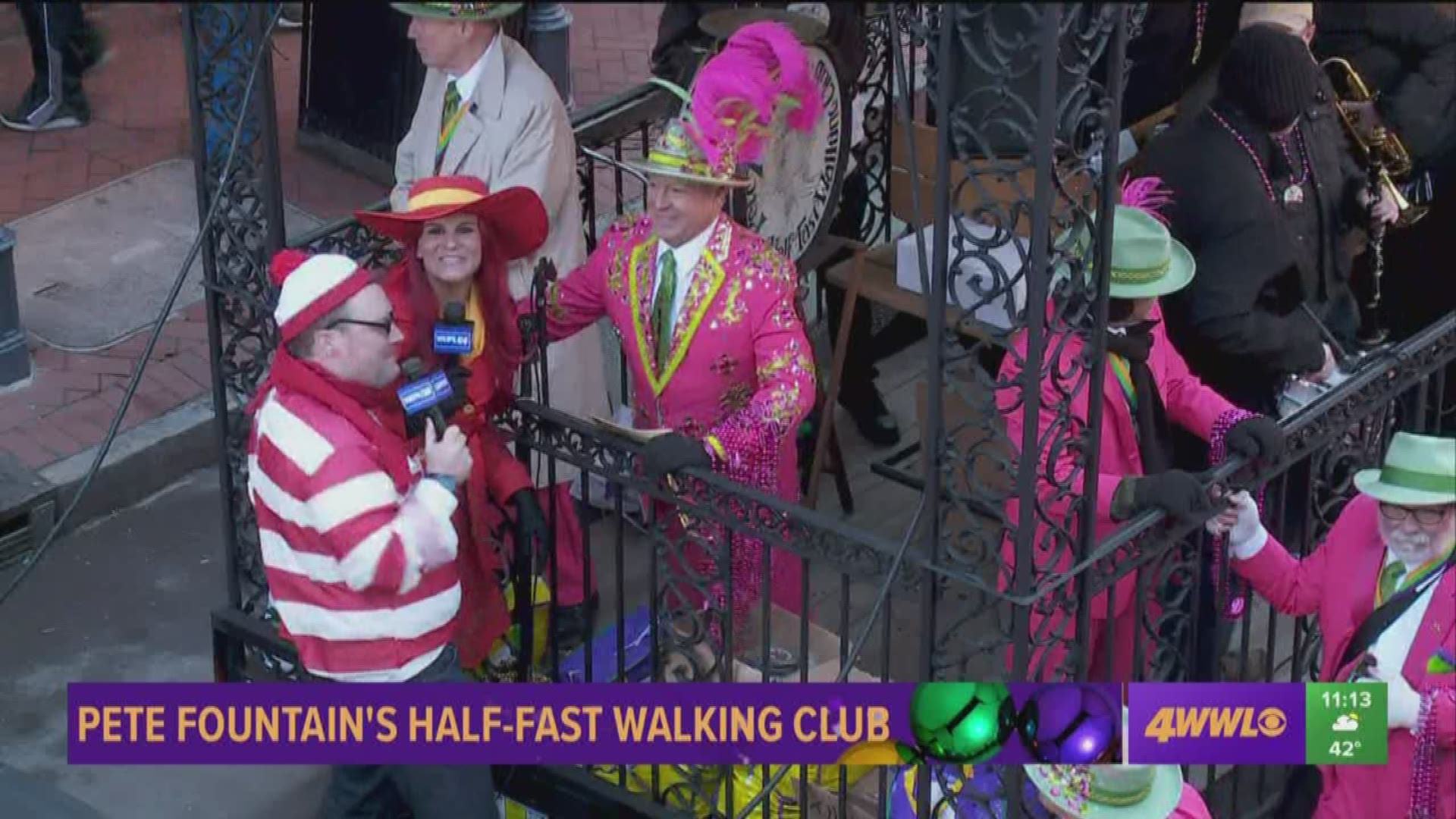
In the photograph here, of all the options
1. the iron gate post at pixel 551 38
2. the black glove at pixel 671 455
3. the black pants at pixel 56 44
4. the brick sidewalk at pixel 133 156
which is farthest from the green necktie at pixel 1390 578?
the black pants at pixel 56 44

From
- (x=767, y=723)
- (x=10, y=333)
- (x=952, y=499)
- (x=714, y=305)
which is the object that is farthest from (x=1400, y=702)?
(x=10, y=333)

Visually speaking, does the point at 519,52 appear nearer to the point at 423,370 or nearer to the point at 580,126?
the point at 580,126

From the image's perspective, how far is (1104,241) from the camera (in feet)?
17.1

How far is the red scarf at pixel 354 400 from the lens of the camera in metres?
5.59

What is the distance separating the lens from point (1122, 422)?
20.2ft

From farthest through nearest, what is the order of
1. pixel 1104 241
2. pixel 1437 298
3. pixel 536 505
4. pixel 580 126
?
pixel 1437 298
pixel 580 126
pixel 536 505
pixel 1104 241

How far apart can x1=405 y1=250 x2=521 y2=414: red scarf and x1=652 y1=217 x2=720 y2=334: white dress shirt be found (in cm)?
43

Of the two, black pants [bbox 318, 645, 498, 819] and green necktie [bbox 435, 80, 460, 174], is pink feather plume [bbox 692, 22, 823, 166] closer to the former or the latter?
green necktie [bbox 435, 80, 460, 174]

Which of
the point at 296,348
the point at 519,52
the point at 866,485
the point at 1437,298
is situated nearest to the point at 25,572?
the point at 296,348

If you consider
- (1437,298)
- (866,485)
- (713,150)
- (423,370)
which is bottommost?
(866,485)

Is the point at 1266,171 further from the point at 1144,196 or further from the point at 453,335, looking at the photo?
the point at 453,335

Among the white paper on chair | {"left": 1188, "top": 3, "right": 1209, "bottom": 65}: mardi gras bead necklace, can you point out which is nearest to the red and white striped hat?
the white paper on chair

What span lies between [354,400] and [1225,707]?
229 centimetres

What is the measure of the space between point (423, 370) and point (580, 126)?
2.02 meters
